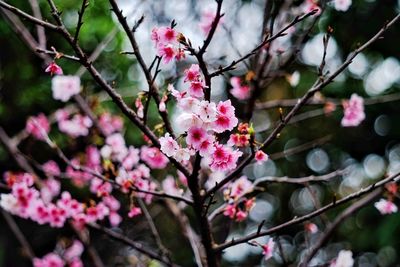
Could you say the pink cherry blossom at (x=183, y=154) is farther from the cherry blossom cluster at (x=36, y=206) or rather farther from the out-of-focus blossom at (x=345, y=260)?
the cherry blossom cluster at (x=36, y=206)

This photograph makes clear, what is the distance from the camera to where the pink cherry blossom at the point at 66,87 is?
2898 mm

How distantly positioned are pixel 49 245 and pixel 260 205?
364 centimetres

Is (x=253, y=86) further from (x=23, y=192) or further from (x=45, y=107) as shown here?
(x=45, y=107)

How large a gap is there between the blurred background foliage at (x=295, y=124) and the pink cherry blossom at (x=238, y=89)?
1.23m

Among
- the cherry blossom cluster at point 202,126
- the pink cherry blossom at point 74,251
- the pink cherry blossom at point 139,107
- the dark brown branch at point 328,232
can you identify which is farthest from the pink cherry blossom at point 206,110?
the pink cherry blossom at point 74,251

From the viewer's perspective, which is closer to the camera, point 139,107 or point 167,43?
point 167,43

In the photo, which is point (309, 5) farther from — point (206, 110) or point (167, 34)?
point (206, 110)

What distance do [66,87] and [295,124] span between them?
3.94 metres

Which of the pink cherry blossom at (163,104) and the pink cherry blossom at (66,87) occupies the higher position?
the pink cherry blossom at (66,87)

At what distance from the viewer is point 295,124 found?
20.1 feet

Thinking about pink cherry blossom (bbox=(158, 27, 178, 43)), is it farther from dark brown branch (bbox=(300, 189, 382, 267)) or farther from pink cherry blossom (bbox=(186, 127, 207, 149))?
dark brown branch (bbox=(300, 189, 382, 267))

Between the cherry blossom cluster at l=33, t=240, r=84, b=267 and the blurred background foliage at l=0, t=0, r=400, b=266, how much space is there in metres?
0.71

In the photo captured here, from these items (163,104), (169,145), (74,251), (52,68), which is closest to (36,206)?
(74,251)

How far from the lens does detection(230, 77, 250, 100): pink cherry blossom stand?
108 inches
